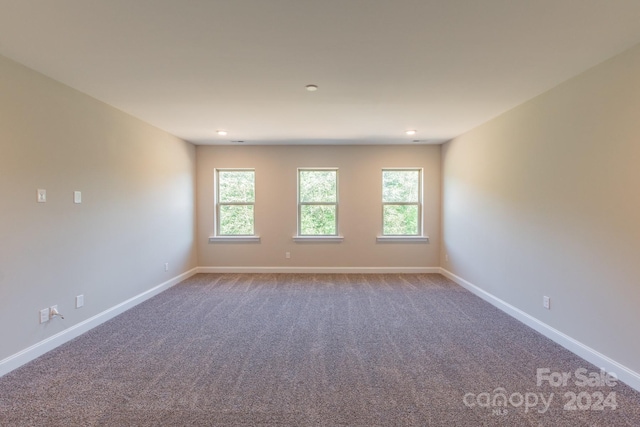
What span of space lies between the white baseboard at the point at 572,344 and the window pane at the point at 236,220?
12.8ft

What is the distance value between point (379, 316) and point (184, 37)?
3.12 meters

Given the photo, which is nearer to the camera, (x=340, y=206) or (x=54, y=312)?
(x=54, y=312)

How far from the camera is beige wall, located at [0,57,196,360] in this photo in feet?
7.23

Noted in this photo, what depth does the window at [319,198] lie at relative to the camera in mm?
5285

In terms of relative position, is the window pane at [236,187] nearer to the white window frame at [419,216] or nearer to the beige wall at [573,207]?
the white window frame at [419,216]

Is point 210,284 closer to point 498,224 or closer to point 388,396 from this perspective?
point 388,396

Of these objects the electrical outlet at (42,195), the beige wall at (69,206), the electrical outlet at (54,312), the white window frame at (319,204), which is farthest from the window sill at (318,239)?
the electrical outlet at (42,195)

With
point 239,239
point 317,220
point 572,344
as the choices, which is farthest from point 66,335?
point 572,344

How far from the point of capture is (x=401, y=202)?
5250mm

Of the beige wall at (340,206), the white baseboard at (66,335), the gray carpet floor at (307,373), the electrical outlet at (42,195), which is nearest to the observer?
the gray carpet floor at (307,373)

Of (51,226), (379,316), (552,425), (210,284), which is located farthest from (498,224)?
(51,226)

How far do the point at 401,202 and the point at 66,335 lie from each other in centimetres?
483

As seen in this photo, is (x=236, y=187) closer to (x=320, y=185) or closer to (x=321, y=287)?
(x=320, y=185)

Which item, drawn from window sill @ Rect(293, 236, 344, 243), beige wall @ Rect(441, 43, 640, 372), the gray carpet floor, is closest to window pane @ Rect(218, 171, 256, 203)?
window sill @ Rect(293, 236, 344, 243)
